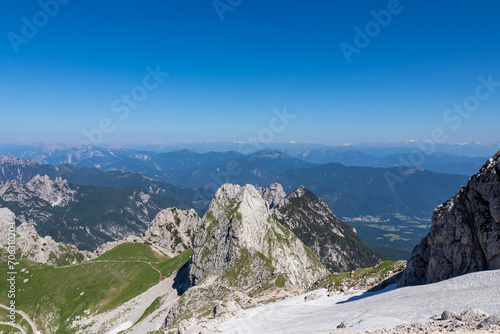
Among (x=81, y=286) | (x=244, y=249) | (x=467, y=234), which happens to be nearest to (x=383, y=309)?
(x=467, y=234)

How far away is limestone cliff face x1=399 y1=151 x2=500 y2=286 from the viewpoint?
25.7 metres

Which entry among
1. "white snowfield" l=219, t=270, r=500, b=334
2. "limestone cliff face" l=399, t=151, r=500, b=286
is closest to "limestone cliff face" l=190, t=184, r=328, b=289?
"white snowfield" l=219, t=270, r=500, b=334

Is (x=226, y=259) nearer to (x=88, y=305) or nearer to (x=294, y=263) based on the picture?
(x=294, y=263)

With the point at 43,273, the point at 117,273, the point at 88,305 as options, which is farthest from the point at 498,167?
the point at 43,273

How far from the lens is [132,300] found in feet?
328

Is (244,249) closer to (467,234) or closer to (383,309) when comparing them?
(383,309)

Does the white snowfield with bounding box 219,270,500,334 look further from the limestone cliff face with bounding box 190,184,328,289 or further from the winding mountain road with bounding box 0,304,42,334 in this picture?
the winding mountain road with bounding box 0,304,42,334

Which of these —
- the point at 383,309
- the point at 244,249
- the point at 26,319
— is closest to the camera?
the point at 383,309

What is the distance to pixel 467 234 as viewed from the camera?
2792 cm

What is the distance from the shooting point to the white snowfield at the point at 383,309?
71.9 feet

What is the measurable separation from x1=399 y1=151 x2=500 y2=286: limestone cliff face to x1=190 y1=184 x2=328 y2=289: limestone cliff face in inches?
1987

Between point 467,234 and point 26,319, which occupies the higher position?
point 467,234

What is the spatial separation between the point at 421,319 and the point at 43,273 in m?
166

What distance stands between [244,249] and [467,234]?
77.3 m
